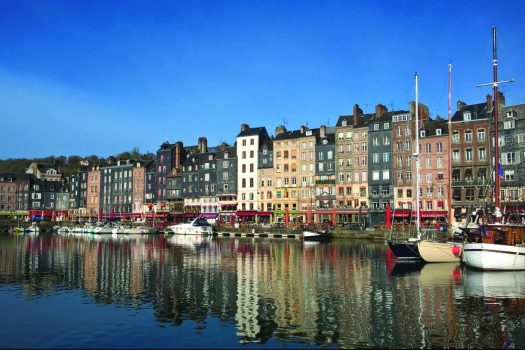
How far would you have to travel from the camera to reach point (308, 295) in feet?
88.9

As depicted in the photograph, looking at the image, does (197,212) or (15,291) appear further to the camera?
(197,212)

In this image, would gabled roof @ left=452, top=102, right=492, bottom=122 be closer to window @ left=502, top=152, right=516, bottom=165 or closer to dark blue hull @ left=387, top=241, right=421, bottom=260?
window @ left=502, top=152, right=516, bottom=165

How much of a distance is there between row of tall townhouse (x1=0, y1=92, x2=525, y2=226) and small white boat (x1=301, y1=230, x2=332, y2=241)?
13049 mm

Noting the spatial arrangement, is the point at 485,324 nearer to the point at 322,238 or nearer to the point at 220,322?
the point at 220,322

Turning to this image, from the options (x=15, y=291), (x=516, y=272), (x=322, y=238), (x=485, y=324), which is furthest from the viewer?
(x=322, y=238)

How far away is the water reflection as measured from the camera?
19484 millimetres

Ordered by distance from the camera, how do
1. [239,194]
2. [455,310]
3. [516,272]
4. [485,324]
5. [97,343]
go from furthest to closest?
[239,194] → [516,272] → [455,310] → [485,324] → [97,343]

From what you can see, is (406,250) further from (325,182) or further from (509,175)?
(325,182)

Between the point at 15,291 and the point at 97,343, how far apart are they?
1285 cm

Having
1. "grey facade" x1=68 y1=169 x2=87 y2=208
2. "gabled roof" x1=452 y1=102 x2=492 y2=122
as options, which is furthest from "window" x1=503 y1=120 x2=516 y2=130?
"grey facade" x1=68 y1=169 x2=87 y2=208

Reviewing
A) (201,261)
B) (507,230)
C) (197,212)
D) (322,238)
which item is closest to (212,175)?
(197,212)

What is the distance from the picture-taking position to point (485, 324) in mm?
21016

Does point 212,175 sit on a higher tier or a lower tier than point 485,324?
higher

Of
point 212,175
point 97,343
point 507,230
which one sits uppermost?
point 212,175
